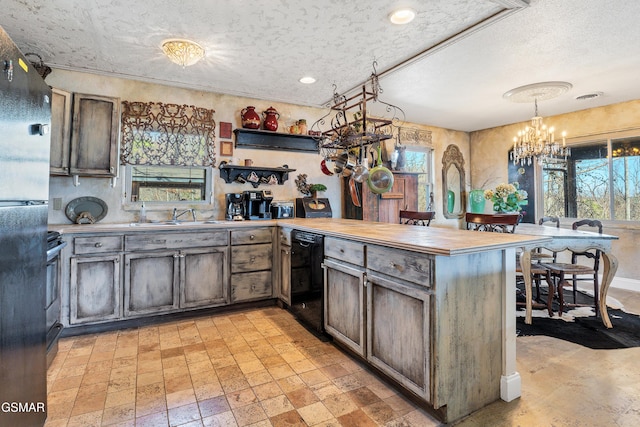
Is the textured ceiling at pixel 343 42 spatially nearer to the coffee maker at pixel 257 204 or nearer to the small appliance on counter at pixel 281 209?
the coffee maker at pixel 257 204

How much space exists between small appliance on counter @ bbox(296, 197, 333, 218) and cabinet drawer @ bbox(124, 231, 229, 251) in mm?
1259

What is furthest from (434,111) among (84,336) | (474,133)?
(84,336)

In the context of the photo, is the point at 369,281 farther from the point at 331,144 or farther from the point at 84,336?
the point at 84,336

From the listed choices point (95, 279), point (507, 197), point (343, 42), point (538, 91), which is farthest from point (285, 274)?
point (538, 91)

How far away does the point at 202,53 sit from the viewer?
2852 mm

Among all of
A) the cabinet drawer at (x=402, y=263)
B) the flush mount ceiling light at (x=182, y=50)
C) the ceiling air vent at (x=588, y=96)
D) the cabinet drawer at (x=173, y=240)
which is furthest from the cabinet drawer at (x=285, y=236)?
the ceiling air vent at (x=588, y=96)

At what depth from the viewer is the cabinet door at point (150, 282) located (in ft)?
9.50

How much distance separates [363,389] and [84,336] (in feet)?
8.02

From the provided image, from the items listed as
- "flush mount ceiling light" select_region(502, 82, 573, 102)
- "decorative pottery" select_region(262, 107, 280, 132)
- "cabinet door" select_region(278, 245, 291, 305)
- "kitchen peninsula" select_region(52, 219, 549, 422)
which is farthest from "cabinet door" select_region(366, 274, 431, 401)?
"flush mount ceiling light" select_region(502, 82, 573, 102)

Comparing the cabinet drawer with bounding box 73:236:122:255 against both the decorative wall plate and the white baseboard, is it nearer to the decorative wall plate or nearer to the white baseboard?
the decorative wall plate

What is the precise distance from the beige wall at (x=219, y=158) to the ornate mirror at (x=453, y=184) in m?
2.38

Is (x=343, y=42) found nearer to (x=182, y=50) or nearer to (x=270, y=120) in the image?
(x=182, y=50)

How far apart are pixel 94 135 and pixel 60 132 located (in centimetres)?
25

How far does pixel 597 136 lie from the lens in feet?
15.1
